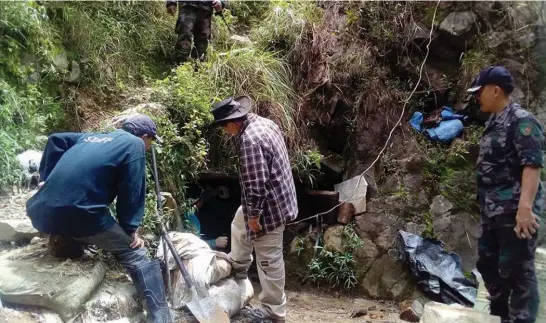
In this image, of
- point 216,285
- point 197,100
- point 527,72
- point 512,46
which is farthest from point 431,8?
point 216,285

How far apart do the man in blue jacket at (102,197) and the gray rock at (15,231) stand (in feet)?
1.73

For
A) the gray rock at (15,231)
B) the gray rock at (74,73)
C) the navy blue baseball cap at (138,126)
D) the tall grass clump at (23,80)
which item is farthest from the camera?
the gray rock at (74,73)

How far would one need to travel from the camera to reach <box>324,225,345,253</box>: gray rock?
5587mm

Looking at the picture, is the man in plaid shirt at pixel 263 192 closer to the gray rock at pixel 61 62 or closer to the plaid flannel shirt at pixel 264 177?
the plaid flannel shirt at pixel 264 177

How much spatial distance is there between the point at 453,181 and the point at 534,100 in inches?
51.5

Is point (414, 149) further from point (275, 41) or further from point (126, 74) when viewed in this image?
point (126, 74)

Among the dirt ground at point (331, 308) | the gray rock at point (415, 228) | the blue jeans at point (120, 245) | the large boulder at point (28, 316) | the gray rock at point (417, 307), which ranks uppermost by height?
the blue jeans at point (120, 245)

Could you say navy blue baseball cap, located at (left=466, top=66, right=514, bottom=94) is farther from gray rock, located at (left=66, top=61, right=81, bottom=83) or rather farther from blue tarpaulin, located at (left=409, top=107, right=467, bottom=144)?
gray rock, located at (left=66, top=61, right=81, bottom=83)

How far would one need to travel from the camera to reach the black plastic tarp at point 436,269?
4.68 metres

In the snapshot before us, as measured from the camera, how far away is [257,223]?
3.48 metres

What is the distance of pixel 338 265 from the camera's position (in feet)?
18.1

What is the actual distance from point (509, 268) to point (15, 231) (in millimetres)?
3448

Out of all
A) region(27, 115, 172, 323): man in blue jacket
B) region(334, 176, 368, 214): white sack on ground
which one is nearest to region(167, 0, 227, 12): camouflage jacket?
region(334, 176, 368, 214): white sack on ground

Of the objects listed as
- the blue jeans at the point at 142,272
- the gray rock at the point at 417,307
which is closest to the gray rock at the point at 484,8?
the gray rock at the point at 417,307
